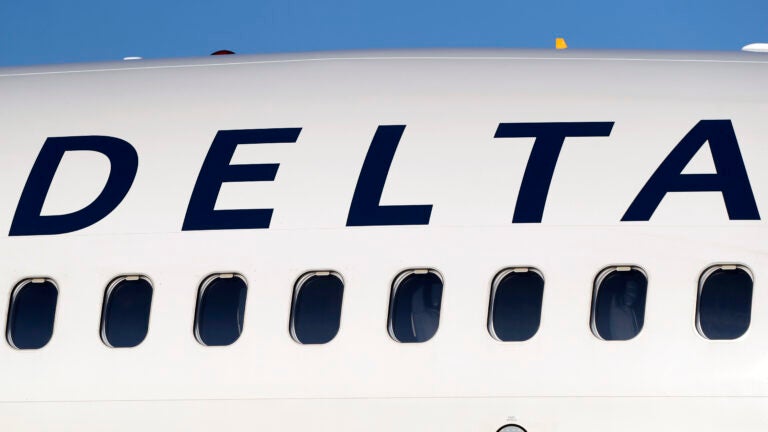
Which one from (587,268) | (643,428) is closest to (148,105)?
(587,268)

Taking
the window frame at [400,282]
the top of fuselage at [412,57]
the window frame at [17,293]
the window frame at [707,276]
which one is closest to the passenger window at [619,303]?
the window frame at [707,276]

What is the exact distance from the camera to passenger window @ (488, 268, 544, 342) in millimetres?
8914

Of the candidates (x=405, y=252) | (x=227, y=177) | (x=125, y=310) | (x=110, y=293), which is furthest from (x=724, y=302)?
(x=110, y=293)

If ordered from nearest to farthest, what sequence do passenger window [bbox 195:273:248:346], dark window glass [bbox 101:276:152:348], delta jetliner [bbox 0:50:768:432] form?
delta jetliner [bbox 0:50:768:432], passenger window [bbox 195:273:248:346], dark window glass [bbox 101:276:152:348]

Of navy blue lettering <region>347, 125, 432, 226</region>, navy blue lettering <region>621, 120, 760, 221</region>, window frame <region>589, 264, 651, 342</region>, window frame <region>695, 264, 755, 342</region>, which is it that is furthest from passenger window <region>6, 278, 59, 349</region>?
window frame <region>695, 264, 755, 342</region>

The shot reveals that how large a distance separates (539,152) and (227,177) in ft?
8.64

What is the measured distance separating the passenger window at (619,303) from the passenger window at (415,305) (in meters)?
1.24

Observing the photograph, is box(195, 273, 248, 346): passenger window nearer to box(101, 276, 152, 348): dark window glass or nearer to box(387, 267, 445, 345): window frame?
box(101, 276, 152, 348): dark window glass

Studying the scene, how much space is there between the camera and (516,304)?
901 cm

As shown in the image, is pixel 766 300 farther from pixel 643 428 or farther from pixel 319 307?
pixel 319 307

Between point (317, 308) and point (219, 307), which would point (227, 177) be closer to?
point (219, 307)

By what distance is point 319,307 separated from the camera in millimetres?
9305

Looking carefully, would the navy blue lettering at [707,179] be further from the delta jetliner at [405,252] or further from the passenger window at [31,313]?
the passenger window at [31,313]

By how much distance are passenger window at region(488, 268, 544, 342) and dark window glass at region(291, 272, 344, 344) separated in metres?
1.25
